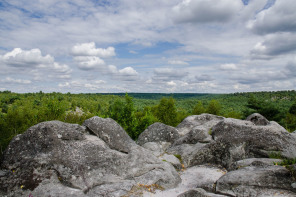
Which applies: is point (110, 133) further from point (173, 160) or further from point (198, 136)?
point (198, 136)

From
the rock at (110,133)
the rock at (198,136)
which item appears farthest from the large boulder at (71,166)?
the rock at (198,136)

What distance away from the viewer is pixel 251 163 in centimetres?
1126

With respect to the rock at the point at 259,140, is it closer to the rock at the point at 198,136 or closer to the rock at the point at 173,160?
the rock at the point at 198,136

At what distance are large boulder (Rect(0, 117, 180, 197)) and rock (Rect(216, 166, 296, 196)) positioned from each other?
3.16 meters

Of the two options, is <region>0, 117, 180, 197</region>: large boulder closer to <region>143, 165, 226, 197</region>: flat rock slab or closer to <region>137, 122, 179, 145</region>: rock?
<region>143, 165, 226, 197</region>: flat rock slab

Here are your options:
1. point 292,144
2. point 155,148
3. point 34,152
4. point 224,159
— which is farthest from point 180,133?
point 34,152

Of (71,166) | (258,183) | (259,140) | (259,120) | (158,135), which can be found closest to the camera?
(258,183)

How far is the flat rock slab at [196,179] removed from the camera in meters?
10.3

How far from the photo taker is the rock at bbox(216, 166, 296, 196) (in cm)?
870

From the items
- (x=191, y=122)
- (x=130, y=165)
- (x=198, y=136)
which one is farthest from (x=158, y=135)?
(x=130, y=165)

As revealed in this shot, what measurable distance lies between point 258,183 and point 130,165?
22.1 feet

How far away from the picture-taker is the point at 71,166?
10.8 meters

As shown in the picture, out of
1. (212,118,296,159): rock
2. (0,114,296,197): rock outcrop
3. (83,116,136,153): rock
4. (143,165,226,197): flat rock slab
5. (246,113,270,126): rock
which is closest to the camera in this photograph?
(0,114,296,197): rock outcrop

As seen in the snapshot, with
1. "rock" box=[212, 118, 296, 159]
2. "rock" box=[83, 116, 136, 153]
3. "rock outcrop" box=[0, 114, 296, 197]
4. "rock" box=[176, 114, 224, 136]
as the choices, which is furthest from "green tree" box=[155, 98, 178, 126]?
"rock" box=[83, 116, 136, 153]
